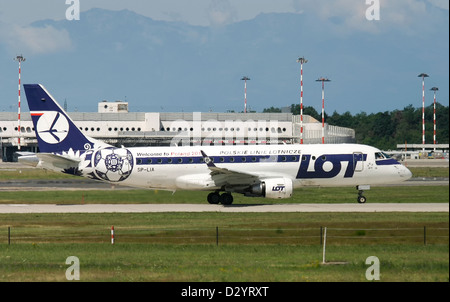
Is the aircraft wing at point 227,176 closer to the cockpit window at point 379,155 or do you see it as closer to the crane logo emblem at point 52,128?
the cockpit window at point 379,155

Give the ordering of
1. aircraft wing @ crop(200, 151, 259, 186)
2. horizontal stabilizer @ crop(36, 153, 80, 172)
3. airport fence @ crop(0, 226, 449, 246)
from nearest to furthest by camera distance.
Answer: airport fence @ crop(0, 226, 449, 246) → aircraft wing @ crop(200, 151, 259, 186) → horizontal stabilizer @ crop(36, 153, 80, 172)

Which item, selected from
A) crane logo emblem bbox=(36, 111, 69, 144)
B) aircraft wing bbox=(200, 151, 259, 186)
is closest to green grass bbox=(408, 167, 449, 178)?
aircraft wing bbox=(200, 151, 259, 186)

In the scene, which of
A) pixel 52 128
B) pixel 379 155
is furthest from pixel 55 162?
pixel 379 155

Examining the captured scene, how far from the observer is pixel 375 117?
593 feet

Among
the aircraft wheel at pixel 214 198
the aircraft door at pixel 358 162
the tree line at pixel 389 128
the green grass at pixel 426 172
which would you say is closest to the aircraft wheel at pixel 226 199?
the aircraft wheel at pixel 214 198

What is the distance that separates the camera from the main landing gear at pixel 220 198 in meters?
54.9

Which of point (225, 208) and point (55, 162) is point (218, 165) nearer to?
point (225, 208)

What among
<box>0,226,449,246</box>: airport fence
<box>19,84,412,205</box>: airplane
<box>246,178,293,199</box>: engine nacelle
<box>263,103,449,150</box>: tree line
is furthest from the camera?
<box>263,103,449,150</box>: tree line

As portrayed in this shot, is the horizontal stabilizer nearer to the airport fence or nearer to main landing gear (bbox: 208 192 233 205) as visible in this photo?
main landing gear (bbox: 208 192 233 205)

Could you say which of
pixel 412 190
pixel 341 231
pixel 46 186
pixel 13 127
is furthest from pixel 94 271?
pixel 13 127

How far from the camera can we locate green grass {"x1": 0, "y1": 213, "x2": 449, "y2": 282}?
27.4 meters

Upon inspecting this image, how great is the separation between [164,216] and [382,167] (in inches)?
672

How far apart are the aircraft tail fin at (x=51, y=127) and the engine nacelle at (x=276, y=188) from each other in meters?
13.4

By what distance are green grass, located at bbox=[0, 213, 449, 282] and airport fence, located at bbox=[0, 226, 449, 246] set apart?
53mm
